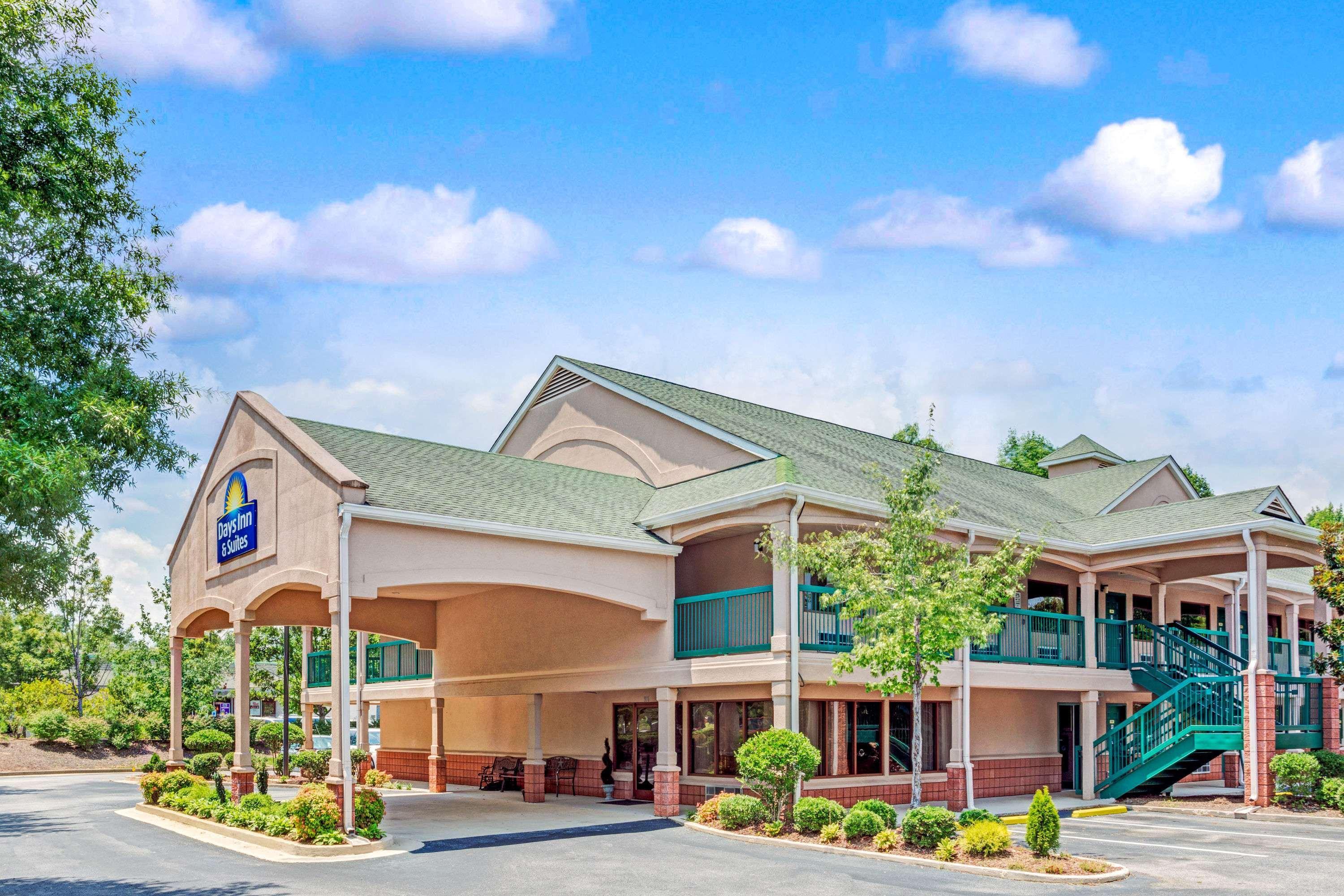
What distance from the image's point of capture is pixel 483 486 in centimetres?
2286

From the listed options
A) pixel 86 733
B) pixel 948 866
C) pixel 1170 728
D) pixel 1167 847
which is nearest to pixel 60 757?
pixel 86 733

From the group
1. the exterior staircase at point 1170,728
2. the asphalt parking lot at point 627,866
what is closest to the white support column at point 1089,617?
the exterior staircase at point 1170,728

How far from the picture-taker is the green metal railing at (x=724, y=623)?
2136 centimetres

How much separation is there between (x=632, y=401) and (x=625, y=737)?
758cm

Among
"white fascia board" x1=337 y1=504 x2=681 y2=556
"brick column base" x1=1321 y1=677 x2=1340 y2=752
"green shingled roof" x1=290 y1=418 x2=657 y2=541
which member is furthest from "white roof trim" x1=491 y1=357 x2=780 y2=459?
"brick column base" x1=1321 y1=677 x2=1340 y2=752

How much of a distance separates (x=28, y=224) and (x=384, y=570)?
7313 mm

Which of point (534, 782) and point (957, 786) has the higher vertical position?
point (957, 786)

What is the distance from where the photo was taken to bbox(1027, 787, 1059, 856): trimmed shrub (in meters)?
15.9

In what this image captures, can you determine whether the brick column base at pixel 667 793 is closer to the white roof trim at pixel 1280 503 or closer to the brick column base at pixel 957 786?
the brick column base at pixel 957 786

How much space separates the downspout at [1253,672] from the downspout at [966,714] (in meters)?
5.37

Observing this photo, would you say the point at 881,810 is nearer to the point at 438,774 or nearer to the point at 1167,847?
the point at 1167,847

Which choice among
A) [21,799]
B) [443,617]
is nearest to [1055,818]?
[443,617]

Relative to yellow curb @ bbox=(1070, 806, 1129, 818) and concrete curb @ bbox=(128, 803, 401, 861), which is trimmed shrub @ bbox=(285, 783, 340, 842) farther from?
yellow curb @ bbox=(1070, 806, 1129, 818)

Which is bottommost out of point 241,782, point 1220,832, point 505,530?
point 1220,832
